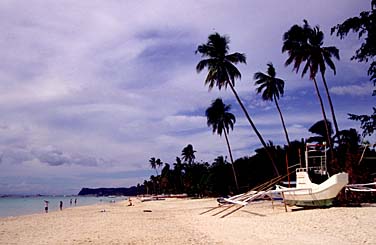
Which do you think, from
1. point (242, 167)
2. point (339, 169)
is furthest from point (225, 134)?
point (339, 169)

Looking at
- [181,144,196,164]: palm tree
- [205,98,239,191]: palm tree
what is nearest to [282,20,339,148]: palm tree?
[205,98,239,191]: palm tree

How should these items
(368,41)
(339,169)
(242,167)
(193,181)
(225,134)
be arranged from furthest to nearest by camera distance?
(193,181)
(242,167)
(225,134)
(339,169)
(368,41)

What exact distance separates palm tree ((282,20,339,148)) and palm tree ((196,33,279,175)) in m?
4.07

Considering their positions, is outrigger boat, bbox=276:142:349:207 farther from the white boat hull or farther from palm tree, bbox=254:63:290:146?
palm tree, bbox=254:63:290:146

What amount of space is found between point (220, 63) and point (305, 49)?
7.10m

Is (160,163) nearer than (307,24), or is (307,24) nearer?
(307,24)

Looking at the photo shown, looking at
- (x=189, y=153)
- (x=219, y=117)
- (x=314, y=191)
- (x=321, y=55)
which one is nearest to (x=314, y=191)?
(x=314, y=191)

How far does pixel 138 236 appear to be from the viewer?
13180 mm

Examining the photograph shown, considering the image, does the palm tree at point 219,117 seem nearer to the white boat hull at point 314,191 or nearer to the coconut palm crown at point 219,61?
the coconut palm crown at point 219,61

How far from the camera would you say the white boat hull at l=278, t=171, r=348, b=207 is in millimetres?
17453

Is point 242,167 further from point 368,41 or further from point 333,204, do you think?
point 368,41

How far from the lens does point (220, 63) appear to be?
1272 inches

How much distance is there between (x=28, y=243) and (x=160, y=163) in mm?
114090

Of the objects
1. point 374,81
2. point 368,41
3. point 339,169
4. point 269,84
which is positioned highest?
point 269,84
